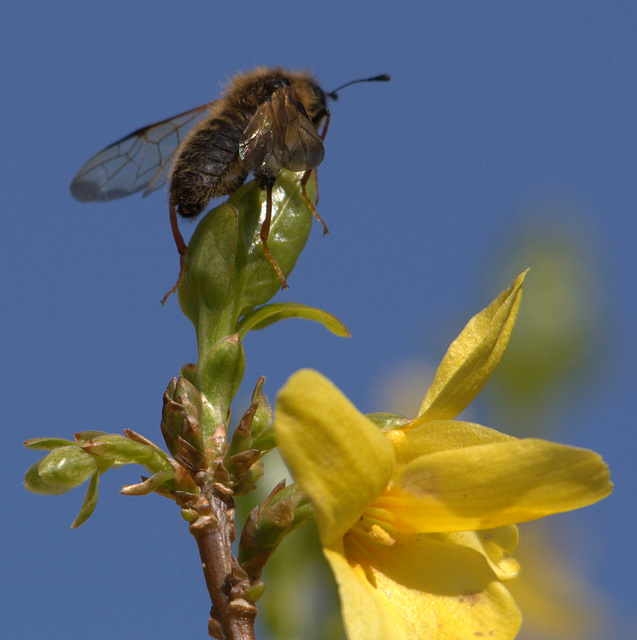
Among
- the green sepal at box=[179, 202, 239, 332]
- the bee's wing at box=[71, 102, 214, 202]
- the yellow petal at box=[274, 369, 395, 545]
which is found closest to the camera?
the yellow petal at box=[274, 369, 395, 545]

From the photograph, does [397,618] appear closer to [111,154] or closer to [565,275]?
[111,154]

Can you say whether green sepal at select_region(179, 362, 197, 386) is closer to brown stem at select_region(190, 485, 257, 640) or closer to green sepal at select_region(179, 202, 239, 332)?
green sepal at select_region(179, 202, 239, 332)

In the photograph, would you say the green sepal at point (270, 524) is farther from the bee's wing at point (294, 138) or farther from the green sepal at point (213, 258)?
the bee's wing at point (294, 138)

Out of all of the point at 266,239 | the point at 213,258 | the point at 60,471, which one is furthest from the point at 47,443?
the point at 266,239

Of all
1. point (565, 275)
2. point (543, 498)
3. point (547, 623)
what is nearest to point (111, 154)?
point (543, 498)

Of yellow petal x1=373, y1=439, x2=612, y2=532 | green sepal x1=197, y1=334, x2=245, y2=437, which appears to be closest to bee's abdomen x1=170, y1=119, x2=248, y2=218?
green sepal x1=197, y1=334, x2=245, y2=437

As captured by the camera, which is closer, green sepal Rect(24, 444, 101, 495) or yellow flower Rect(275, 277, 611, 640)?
yellow flower Rect(275, 277, 611, 640)
